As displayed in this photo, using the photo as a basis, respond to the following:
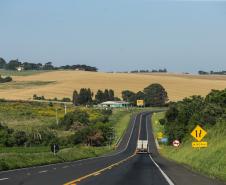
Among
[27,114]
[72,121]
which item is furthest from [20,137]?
[27,114]

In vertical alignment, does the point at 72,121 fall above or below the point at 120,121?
above

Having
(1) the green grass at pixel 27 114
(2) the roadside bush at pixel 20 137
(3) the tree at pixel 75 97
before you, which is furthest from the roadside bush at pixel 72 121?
(3) the tree at pixel 75 97

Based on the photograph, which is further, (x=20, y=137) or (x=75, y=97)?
(x=75, y=97)

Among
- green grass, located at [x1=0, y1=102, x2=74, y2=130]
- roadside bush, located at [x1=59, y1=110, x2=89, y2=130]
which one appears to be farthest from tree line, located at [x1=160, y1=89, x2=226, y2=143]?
green grass, located at [x1=0, y1=102, x2=74, y2=130]

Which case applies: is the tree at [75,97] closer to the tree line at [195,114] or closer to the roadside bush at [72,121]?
the roadside bush at [72,121]

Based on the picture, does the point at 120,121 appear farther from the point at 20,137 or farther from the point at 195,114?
the point at 195,114

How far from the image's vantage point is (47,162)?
148ft

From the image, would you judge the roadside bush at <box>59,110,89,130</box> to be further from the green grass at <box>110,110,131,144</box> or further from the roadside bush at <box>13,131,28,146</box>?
the roadside bush at <box>13,131,28,146</box>

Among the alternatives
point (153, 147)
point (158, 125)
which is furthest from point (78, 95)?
point (153, 147)

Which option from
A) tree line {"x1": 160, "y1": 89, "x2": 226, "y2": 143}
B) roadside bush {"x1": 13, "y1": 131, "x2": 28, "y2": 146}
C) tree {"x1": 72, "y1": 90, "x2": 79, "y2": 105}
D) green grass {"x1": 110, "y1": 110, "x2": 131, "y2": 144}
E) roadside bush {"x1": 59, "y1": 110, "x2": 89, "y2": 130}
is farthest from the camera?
tree {"x1": 72, "y1": 90, "x2": 79, "y2": 105}

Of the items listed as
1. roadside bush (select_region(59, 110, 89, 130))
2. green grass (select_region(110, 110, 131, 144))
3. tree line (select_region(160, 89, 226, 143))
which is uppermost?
tree line (select_region(160, 89, 226, 143))

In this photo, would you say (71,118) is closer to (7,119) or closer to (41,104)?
(7,119)

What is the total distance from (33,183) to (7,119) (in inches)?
4608

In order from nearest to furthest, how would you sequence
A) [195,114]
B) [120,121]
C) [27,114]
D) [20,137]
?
[195,114] → [20,137] → [27,114] → [120,121]
